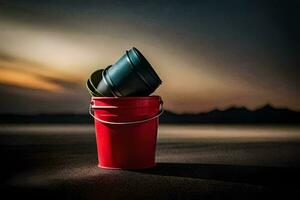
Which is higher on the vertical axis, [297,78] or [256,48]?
[256,48]

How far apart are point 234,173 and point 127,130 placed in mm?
846

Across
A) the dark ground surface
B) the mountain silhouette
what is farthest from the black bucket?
the mountain silhouette

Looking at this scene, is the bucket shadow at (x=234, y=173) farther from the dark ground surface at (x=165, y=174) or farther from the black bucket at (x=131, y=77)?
the black bucket at (x=131, y=77)

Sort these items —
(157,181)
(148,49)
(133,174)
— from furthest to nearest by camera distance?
(148,49), (133,174), (157,181)

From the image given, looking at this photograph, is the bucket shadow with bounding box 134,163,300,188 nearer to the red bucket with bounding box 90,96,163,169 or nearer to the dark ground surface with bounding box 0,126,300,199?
the dark ground surface with bounding box 0,126,300,199

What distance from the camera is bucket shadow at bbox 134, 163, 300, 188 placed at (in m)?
2.74

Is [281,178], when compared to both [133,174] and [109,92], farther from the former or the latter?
[109,92]

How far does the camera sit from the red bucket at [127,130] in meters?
3.21

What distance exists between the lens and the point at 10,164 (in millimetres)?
3465

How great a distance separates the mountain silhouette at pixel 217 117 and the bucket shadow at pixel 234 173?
16.2 ft

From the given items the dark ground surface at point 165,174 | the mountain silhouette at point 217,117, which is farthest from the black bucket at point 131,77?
the mountain silhouette at point 217,117

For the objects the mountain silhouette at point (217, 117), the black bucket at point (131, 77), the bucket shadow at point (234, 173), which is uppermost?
the black bucket at point (131, 77)

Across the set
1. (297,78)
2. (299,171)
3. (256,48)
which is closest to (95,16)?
(256,48)

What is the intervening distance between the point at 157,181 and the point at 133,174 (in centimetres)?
34
